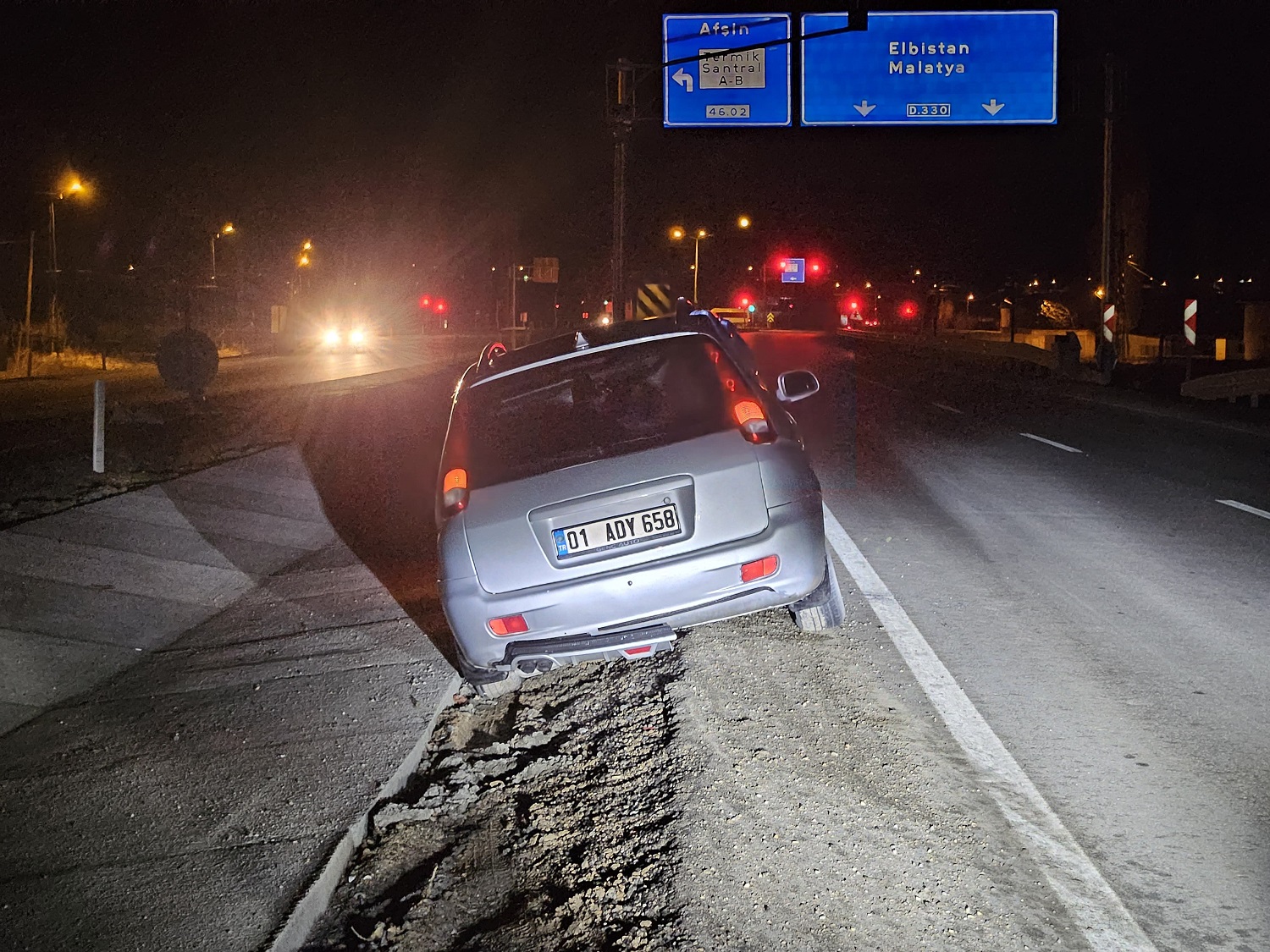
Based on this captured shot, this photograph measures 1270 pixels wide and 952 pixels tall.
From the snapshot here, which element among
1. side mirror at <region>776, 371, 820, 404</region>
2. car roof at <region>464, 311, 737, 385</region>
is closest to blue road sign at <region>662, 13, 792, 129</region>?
side mirror at <region>776, 371, 820, 404</region>

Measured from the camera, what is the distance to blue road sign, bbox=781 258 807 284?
70.4 meters

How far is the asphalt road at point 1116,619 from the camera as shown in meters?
4.23

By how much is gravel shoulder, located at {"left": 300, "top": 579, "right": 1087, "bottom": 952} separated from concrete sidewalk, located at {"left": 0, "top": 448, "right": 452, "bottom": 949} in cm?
32

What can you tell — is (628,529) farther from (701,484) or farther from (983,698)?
(983,698)

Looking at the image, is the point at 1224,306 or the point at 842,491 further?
the point at 1224,306

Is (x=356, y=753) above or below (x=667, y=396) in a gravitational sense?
below

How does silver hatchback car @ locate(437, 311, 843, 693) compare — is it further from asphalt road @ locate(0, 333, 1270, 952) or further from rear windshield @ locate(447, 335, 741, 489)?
asphalt road @ locate(0, 333, 1270, 952)

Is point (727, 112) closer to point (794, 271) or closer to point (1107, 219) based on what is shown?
point (1107, 219)

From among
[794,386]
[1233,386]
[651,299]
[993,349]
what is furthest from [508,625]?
[993,349]

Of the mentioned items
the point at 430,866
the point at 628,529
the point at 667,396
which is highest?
the point at 667,396

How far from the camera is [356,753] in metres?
5.47

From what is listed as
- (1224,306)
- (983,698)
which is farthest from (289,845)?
(1224,306)

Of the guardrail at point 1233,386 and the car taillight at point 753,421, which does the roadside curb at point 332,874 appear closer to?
the car taillight at point 753,421

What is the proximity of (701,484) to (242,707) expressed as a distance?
265cm
